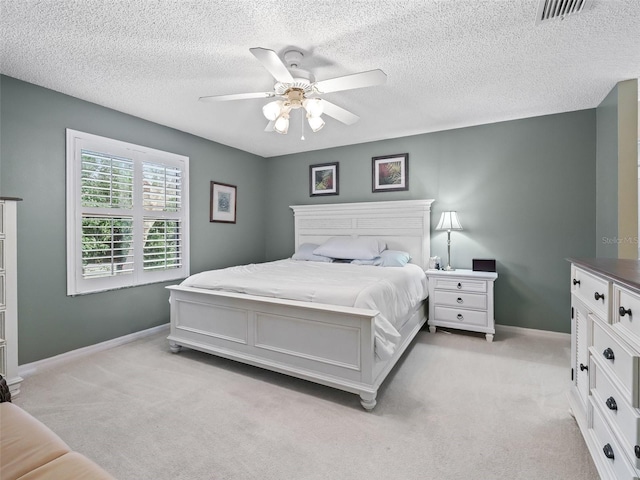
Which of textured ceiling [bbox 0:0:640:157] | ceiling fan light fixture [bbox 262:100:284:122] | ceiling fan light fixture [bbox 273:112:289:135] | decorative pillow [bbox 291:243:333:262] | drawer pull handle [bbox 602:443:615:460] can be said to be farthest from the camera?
decorative pillow [bbox 291:243:333:262]

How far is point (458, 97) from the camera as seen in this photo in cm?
305

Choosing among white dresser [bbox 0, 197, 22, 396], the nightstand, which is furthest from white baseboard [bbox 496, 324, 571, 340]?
white dresser [bbox 0, 197, 22, 396]

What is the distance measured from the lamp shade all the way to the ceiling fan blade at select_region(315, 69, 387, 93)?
2205 millimetres

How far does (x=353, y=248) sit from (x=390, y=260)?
1.76ft

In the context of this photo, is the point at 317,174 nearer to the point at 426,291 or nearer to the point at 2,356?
the point at 426,291

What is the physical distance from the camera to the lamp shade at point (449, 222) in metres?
3.72

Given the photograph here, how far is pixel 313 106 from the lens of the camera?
2268 millimetres

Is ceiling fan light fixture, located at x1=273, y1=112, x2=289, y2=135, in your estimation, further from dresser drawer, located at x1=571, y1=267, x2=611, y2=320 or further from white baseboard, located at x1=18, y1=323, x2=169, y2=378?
white baseboard, located at x1=18, y1=323, x2=169, y2=378

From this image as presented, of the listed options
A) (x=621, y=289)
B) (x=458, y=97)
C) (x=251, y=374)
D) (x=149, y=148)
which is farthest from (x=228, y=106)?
(x=621, y=289)

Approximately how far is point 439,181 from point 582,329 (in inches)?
105

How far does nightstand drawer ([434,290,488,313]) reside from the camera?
3387 mm

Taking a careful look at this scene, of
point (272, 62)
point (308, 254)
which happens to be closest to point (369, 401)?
point (272, 62)

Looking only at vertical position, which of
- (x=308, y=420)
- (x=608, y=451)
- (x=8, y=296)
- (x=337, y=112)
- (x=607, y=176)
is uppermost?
(x=337, y=112)

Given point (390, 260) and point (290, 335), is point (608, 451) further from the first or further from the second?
point (390, 260)
